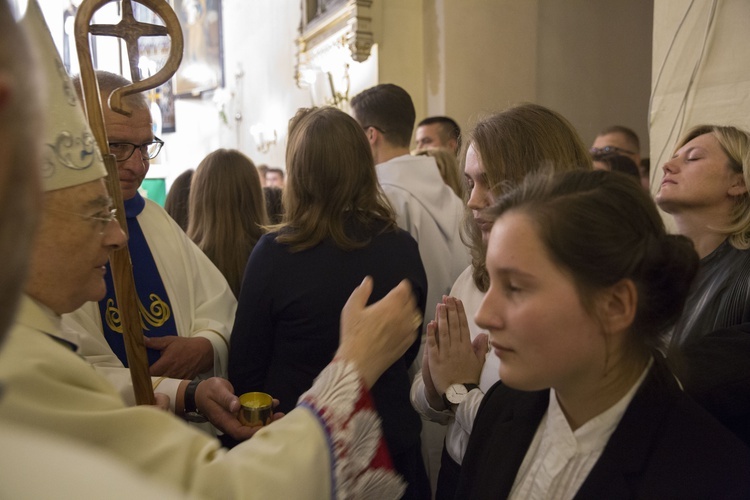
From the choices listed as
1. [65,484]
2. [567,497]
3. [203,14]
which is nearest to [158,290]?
[567,497]

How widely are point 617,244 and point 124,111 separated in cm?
135

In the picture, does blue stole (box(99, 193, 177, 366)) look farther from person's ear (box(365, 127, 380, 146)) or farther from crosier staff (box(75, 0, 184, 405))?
person's ear (box(365, 127, 380, 146))

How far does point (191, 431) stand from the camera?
115 cm

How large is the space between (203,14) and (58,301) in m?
13.0

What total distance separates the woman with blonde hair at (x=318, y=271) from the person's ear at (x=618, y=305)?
1.04 metres

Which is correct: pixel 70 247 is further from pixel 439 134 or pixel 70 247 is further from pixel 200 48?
pixel 200 48

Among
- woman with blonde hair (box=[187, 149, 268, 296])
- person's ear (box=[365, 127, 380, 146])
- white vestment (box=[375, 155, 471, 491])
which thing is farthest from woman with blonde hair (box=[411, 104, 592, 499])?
person's ear (box=[365, 127, 380, 146])

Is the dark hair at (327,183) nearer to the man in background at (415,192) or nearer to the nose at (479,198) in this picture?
the nose at (479,198)

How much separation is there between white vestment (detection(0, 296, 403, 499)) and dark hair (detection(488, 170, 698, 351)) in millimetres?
500

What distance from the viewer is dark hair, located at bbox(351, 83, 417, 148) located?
3.70 m

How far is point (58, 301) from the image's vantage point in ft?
4.35

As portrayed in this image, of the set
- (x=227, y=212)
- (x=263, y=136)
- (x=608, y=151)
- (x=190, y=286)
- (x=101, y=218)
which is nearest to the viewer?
(x=101, y=218)

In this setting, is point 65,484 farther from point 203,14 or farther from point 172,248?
point 203,14

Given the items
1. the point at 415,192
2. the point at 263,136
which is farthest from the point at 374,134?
the point at 263,136
